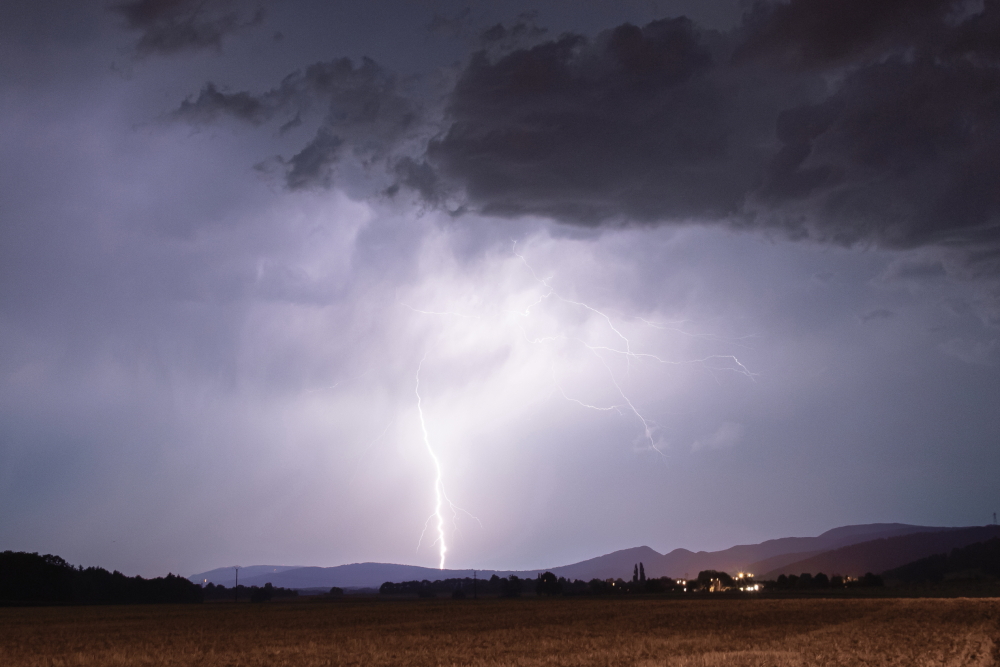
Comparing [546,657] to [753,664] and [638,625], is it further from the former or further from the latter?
[638,625]

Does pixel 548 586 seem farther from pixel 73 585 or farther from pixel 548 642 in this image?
pixel 548 642

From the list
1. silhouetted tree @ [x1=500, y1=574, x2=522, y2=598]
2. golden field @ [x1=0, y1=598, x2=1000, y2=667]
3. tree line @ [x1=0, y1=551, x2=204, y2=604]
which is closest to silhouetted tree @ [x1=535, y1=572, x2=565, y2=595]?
silhouetted tree @ [x1=500, y1=574, x2=522, y2=598]

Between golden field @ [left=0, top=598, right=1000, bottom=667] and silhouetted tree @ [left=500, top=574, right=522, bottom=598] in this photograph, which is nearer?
golden field @ [left=0, top=598, right=1000, bottom=667]

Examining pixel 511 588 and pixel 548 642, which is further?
pixel 511 588

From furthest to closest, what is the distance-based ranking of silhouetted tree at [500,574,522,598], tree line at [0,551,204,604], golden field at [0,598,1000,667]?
silhouetted tree at [500,574,522,598] < tree line at [0,551,204,604] < golden field at [0,598,1000,667]

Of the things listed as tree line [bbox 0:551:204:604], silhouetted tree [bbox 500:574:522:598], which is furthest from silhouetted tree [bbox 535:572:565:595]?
tree line [bbox 0:551:204:604]

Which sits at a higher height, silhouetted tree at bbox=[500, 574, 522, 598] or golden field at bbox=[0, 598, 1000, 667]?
golden field at bbox=[0, 598, 1000, 667]

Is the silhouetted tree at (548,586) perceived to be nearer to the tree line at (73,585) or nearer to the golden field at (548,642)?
the tree line at (73,585)

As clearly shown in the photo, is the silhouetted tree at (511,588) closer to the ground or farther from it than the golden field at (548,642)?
closer to the ground

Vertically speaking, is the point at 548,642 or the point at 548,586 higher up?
the point at 548,642

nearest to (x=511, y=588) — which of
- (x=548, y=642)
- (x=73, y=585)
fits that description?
(x=73, y=585)

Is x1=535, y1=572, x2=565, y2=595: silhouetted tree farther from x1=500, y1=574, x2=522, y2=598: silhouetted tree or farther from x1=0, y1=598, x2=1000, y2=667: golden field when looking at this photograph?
x1=0, y1=598, x2=1000, y2=667: golden field

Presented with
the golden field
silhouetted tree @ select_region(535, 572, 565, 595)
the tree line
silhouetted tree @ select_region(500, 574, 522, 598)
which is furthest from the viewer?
silhouetted tree @ select_region(500, 574, 522, 598)

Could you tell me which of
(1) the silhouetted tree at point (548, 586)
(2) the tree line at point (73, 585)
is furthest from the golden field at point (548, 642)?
(1) the silhouetted tree at point (548, 586)
